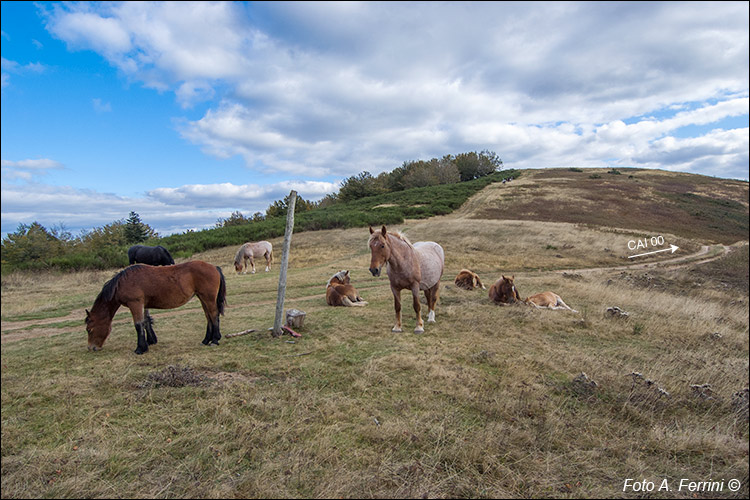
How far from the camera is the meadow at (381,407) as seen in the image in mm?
3254

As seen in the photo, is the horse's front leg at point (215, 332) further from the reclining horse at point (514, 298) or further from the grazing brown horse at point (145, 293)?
the reclining horse at point (514, 298)

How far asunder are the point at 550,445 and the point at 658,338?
6666 millimetres

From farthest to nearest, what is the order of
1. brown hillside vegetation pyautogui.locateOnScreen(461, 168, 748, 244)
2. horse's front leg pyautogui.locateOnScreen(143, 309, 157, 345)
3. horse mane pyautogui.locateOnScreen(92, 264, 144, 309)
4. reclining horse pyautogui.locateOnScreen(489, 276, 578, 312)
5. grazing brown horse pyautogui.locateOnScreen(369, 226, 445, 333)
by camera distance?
brown hillside vegetation pyautogui.locateOnScreen(461, 168, 748, 244) → reclining horse pyautogui.locateOnScreen(489, 276, 578, 312) → grazing brown horse pyautogui.locateOnScreen(369, 226, 445, 333) → horse's front leg pyautogui.locateOnScreen(143, 309, 157, 345) → horse mane pyautogui.locateOnScreen(92, 264, 144, 309)

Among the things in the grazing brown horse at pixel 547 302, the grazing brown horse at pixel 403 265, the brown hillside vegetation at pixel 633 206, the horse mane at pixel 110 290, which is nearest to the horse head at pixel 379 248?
the grazing brown horse at pixel 403 265

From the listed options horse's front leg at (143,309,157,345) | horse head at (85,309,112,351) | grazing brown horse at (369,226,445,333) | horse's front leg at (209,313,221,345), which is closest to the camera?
horse head at (85,309,112,351)

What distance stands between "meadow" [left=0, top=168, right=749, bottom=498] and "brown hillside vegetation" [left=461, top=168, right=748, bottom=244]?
28228mm

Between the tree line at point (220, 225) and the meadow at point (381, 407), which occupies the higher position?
the tree line at point (220, 225)

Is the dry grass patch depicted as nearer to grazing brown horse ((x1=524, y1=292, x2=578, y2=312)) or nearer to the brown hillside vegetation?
grazing brown horse ((x1=524, y1=292, x2=578, y2=312))

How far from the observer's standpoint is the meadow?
10.7 ft

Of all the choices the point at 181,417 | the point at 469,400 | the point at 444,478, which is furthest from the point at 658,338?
the point at 181,417

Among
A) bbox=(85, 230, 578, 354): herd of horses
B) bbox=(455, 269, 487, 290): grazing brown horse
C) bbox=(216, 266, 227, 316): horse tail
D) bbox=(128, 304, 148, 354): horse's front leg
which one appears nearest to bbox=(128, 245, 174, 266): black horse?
bbox=(85, 230, 578, 354): herd of horses

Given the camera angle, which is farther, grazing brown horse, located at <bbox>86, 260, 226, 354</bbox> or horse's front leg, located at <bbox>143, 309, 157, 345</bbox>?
horse's front leg, located at <bbox>143, 309, 157, 345</bbox>

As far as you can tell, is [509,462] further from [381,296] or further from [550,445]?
[381,296]

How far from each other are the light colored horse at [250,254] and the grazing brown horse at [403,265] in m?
15.8
